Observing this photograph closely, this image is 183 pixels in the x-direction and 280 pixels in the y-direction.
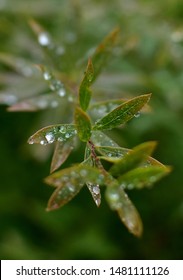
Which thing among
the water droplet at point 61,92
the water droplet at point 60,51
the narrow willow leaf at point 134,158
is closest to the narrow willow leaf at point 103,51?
the water droplet at point 61,92

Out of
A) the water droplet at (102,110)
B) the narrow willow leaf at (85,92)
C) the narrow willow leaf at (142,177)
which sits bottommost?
the narrow willow leaf at (142,177)

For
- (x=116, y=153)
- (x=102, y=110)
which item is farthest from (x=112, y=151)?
(x=102, y=110)

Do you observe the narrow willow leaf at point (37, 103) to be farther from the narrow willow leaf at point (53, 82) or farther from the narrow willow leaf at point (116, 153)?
the narrow willow leaf at point (116, 153)

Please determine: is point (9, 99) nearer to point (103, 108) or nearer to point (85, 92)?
point (103, 108)

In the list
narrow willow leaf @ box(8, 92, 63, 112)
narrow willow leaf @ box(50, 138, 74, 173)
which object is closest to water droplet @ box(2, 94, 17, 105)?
narrow willow leaf @ box(8, 92, 63, 112)

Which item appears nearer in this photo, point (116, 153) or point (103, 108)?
point (116, 153)

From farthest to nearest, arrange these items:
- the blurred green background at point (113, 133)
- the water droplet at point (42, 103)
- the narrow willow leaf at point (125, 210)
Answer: the blurred green background at point (113, 133), the water droplet at point (42, 103), the narrow willow leaf at point (125, 210)
